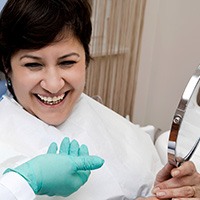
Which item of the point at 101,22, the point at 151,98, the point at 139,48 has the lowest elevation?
the point at 151,98

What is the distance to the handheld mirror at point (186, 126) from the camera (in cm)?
84

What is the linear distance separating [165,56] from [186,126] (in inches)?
72.1

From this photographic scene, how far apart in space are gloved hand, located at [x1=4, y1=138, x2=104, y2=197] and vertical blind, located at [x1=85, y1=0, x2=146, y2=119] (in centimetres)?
128

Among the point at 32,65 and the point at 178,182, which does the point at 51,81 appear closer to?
the point at 32,65

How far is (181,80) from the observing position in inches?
106

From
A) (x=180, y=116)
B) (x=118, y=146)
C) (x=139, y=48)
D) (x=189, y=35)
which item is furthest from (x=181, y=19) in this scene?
(x=180, y=116)

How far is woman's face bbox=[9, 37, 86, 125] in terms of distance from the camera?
1.15 meters

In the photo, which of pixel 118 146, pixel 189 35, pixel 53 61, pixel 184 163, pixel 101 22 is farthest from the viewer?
pixel 189 35

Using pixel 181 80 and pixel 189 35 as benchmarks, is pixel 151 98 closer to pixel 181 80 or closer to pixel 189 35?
pixel 181 80

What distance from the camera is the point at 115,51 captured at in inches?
96.0

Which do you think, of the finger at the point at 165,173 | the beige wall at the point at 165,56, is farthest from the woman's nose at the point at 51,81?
the beige wall at the point at 165,56

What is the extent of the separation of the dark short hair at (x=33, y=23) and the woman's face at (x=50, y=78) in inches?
1.0

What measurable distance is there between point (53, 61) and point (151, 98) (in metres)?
1.80

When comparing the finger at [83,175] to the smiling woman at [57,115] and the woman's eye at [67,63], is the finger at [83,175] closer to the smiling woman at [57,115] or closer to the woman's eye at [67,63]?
the smiling woman at [57,115]
